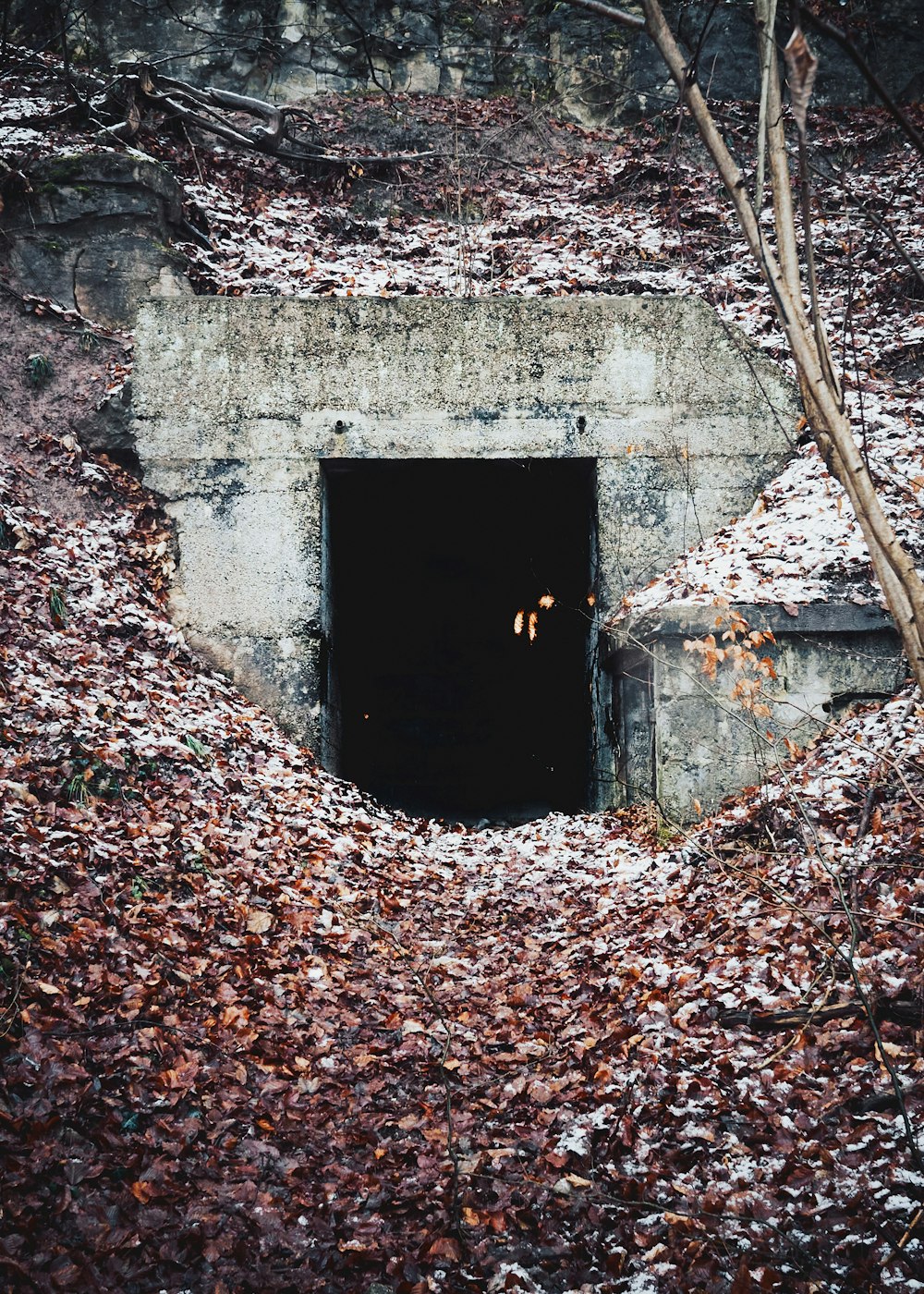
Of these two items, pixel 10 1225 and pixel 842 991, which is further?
pixel 842 991

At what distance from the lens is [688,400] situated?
25.3 ft

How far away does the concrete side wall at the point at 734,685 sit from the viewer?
6227mm

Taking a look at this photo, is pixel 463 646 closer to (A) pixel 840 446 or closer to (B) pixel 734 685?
(B) pixel 734 685

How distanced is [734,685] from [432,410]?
362 centimetres

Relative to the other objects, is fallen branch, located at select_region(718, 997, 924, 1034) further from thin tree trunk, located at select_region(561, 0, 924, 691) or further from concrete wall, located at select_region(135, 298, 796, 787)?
concrete wall, located at select_region(135, 298, 796, 787)

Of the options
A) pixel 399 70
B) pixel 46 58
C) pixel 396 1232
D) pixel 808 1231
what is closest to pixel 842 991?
pixel 808 1231

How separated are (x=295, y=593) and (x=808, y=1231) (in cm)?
596

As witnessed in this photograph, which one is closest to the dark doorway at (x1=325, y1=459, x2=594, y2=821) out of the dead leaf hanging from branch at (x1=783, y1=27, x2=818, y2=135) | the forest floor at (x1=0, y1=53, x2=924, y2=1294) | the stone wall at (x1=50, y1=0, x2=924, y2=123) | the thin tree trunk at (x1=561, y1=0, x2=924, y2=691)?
the forest floor at (x1=0, y1=53, x2=924, y2=1294)

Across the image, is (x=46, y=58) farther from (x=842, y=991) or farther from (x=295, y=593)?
(x=842, y=991)

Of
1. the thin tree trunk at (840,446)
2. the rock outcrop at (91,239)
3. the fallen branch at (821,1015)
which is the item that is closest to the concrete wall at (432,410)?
the rock outcrop at (91,239)

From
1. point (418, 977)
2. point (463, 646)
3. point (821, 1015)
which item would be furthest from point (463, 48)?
point (821, 1015)

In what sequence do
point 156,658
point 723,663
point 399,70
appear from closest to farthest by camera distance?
point 723,663 → point 156,658 → point 399,70

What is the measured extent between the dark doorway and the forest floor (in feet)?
7.40

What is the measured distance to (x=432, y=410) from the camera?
7.73 metres
